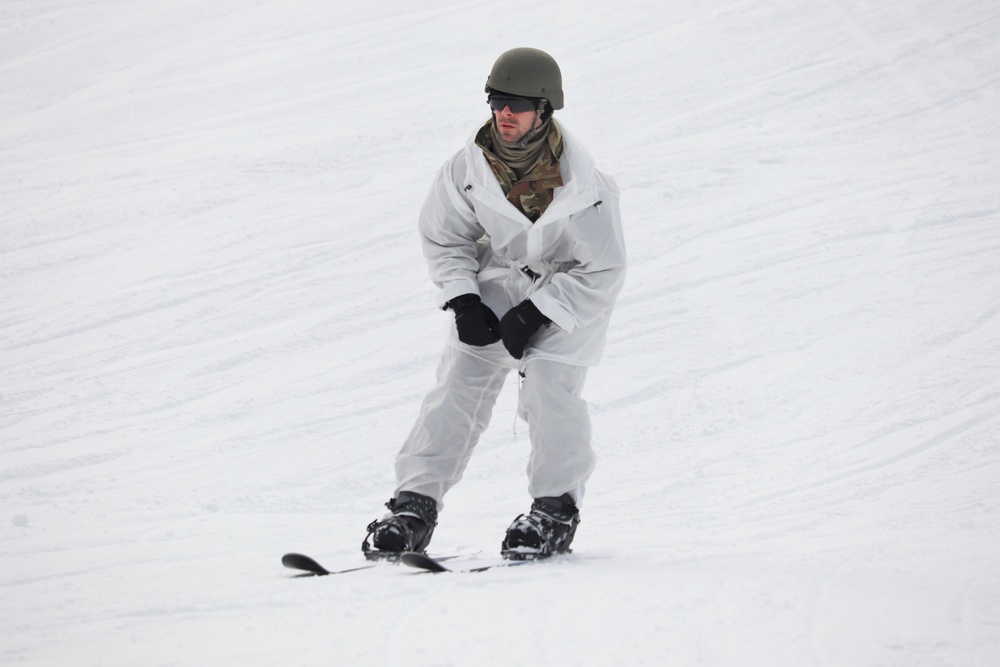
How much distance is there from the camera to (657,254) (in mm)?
6609

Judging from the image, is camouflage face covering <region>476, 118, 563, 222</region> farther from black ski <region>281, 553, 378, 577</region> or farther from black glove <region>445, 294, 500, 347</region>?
black ski <region>281, 553, 378, 577</region>

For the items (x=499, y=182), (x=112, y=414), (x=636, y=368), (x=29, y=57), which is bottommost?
(x=636, y=368)

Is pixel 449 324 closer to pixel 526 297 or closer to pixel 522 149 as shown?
pixel 526 297

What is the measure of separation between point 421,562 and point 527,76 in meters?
1.47

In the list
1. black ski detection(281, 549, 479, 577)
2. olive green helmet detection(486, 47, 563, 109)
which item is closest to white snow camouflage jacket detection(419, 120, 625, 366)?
olive green helmet detection(486, 47, 563, 109)

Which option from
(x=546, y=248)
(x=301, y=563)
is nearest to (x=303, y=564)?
(x=301, y=563)

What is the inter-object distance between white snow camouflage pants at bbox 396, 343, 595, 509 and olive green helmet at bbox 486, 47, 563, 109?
807mm

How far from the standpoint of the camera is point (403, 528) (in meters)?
3.18

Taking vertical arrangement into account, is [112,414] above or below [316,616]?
below

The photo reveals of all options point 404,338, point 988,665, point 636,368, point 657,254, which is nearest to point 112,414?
point 404,338

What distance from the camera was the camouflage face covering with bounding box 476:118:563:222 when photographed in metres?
3.21

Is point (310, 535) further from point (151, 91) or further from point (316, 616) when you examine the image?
point (151, 91)

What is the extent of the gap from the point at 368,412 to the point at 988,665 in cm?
337

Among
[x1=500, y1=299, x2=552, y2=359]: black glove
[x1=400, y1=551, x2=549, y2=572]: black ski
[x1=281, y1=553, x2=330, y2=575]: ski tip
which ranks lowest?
[x1=400, y1=551, x2=549, y2=572]: black ski
